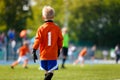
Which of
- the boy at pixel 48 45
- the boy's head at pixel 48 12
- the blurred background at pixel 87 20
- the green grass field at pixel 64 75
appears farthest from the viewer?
the blurred background at pixel 87 20

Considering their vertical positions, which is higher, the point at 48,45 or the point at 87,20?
the point at 48,45

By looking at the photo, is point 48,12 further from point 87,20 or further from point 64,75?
point 87,20

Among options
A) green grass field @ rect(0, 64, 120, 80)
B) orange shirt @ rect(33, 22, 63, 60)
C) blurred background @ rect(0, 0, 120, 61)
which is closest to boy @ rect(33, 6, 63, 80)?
orange shirt @ rect(33, 22, 63, 60)

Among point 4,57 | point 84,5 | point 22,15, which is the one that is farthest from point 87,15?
point 4,57

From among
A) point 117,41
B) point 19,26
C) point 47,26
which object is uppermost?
point 47,26

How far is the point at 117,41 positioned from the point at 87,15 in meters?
6.09

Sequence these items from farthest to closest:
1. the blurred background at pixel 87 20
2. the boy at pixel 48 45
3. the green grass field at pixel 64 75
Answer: the blurred background at pixel 87 20
the green grass field at pixel 64 75
the boy at pixel 48 45

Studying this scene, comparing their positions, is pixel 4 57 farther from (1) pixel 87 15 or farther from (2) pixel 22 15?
(1) pixel 87 15

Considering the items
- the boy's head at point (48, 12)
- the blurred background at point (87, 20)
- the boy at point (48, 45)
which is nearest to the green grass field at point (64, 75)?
the boy at point (48, 45)

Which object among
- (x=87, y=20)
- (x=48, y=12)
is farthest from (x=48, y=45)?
(x=87, y=20)

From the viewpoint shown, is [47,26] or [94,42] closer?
[47,26]

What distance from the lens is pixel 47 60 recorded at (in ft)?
39.8

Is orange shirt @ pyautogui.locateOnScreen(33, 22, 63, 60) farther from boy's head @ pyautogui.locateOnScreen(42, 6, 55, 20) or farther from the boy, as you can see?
boy's head @ pyautogui.locateOnScreen(42, 6, 55, 20)

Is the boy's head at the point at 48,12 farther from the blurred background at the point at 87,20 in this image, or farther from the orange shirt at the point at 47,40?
the blurred background at the point at 87,20
